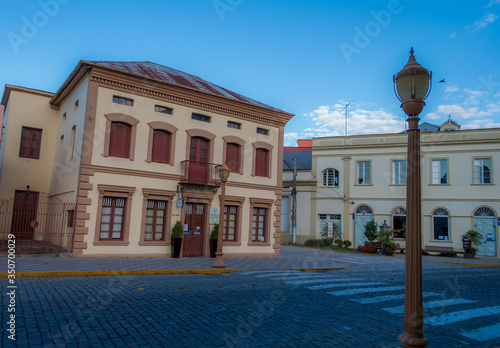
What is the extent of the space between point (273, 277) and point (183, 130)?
865 centimetres

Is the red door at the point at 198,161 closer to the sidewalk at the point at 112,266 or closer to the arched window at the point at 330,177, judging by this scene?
the sidewalk at the point at 112,266

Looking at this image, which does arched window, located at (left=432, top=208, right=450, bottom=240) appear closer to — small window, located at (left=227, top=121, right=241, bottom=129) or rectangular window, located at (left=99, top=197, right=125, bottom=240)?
small window, located at (left=227, top=121, right=241, bottom=129)

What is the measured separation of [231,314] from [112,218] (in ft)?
34.2

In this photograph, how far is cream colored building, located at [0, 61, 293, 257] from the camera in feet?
49.9

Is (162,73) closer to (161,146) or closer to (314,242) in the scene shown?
(161,146)

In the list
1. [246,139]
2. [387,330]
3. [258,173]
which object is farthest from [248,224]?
[387,330]

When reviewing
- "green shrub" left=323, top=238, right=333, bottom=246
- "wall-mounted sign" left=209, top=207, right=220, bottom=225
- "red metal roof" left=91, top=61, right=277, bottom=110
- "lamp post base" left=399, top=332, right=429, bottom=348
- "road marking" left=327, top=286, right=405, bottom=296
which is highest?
"red metal roof" left=91, top=61, right=277, bottom=110

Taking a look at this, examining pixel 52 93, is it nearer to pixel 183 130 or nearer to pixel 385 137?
pixel 183 130

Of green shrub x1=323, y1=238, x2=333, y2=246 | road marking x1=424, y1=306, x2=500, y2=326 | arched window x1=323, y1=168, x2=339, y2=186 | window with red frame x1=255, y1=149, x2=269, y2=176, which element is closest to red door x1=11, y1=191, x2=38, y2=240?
window with red frame x1=255, y1=149, x2=269, y2=176

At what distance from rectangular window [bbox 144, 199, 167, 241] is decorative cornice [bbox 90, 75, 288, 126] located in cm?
467

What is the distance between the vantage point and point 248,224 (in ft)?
62.5

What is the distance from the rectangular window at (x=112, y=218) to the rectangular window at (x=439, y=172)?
2251 centimetres

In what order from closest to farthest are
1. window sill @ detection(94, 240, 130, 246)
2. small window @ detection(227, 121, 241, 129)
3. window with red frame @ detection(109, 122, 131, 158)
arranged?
window sill @ detection(94, 240, 130, 246)
window with red frame @ detection(109, 122, 131, 158)
small window @ detection(227, 121, 241, 129)

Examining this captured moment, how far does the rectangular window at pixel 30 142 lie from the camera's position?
19.3 meters
